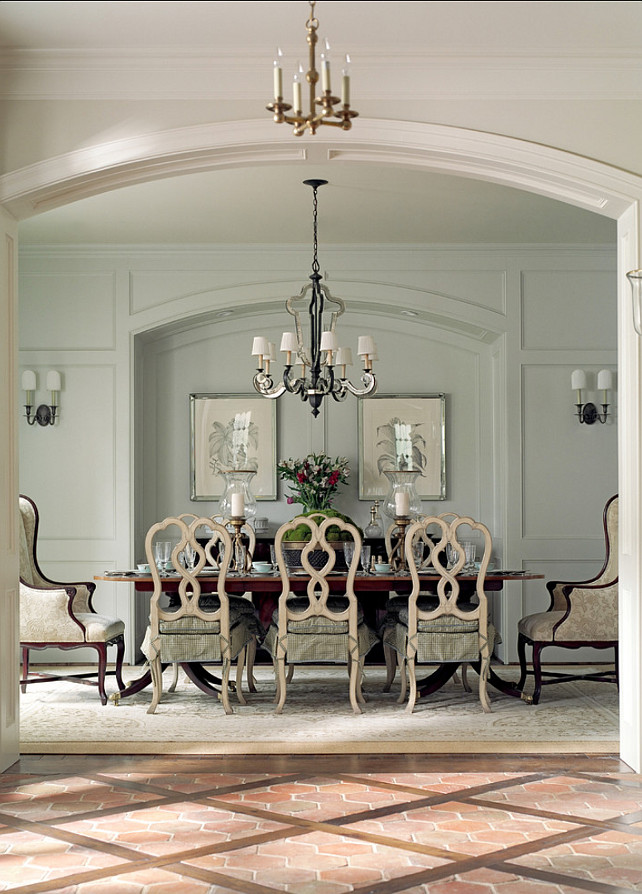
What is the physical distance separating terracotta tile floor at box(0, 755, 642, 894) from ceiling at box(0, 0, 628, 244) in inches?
115

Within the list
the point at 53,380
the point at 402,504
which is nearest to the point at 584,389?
the point at 402,504

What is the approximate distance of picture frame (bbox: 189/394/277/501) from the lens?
789 cm

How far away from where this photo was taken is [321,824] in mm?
3607

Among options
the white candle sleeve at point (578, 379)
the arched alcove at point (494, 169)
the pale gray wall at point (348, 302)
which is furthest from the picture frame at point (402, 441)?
the arched alcove at point (494, 169)

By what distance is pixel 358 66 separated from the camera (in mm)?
4367

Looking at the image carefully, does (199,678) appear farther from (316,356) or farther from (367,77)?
(367,77)

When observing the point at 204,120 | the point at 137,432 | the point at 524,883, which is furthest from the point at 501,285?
the point at 524,883

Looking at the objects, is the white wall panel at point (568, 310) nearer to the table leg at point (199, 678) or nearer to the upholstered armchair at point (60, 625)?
the table leg at point (199, 678)

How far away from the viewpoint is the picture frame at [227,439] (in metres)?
7.89

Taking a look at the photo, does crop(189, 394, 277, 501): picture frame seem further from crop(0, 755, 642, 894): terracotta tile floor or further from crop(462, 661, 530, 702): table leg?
crop(0, 755, 642, 894): terracotta tile floor

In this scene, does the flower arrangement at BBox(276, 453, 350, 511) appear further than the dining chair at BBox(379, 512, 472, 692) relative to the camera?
Yes

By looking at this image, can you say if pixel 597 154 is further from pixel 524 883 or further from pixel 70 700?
pixel 70 700

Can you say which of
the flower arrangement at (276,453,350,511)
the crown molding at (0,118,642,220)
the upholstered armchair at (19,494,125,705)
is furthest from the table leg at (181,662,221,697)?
the crown molding at (0,118,642,220)

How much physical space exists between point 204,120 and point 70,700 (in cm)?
356
